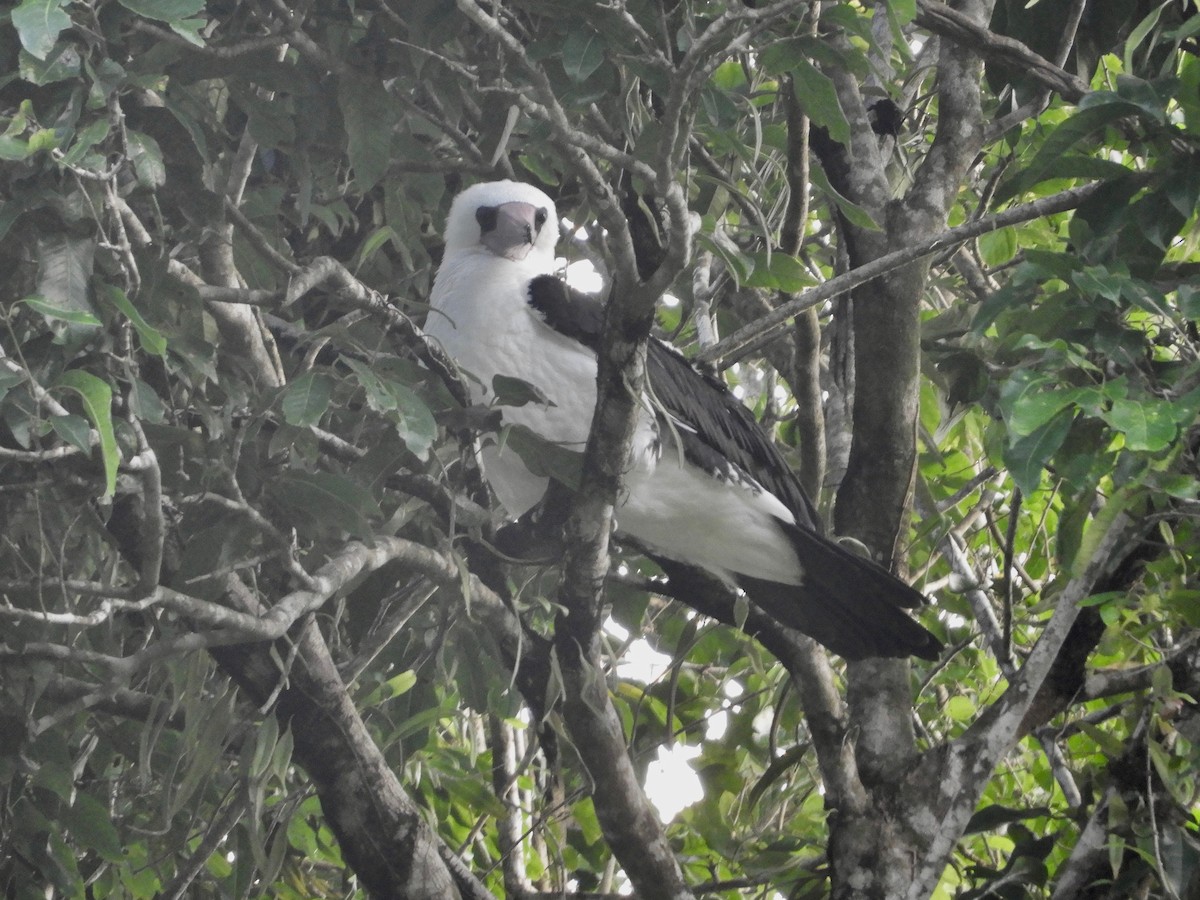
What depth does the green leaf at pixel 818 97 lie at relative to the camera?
98.7 inches

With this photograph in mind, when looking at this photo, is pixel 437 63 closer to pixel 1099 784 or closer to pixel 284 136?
pixel 284 136

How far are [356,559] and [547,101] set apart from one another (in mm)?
929

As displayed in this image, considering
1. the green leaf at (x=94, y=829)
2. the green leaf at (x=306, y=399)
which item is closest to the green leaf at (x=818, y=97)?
the green leaf at (x=306, y=399)

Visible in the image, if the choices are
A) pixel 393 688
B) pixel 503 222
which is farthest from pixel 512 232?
pixel 393 688

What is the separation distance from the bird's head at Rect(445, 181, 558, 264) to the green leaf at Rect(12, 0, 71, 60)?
1925 mm

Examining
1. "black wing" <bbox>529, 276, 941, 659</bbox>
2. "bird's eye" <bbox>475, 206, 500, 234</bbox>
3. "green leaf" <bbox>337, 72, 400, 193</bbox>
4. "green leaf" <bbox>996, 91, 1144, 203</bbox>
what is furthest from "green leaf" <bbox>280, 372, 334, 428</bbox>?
"bird's eye" <bbox>475, 206, 500, 234</bbox>

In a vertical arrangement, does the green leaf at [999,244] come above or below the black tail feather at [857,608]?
above

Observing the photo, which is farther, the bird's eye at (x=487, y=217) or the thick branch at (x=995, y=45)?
the bird's eye at (x=487, y=217)

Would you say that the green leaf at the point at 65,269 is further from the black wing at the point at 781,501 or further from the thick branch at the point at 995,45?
the thick branch at the point at 995,45

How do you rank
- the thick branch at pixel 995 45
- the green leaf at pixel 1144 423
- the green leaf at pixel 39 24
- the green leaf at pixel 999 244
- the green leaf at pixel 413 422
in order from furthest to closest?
1. the green leaf at pixel 999 244
2. the thick branch at pixel 995 45
3. the green leaf at pixel 413 422
4. the green leaf at pixel 1144 423
5. the green leaf at pixel 39 24

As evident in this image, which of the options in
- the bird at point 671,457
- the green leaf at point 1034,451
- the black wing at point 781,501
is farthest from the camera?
the bird at point 671,457

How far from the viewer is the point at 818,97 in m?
2.54

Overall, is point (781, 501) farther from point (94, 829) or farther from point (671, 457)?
point (94, 829)

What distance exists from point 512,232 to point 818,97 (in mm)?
1401
